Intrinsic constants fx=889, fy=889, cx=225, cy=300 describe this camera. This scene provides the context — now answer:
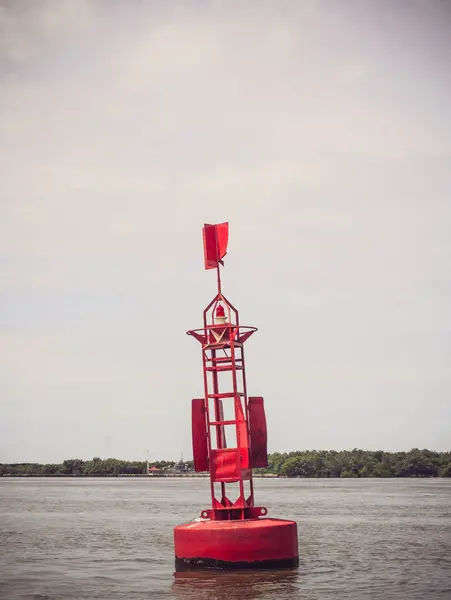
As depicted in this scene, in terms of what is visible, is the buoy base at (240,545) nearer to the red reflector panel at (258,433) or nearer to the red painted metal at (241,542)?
the red painted metal at (241,542)

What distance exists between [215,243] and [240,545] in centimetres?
864

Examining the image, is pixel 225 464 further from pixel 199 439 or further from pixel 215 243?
pixel 215 243

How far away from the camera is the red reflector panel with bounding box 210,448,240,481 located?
24484 mm

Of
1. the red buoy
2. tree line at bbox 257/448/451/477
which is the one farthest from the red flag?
tree line at bbox 257/448/451/477

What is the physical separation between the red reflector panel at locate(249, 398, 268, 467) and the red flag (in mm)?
4160

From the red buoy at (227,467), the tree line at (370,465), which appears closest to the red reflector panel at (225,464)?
the red buoy at (227,467)

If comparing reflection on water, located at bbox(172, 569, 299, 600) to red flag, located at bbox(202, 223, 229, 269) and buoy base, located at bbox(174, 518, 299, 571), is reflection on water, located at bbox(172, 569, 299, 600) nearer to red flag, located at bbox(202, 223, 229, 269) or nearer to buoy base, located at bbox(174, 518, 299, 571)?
buoy base, located at bbox(174, 518, 299, 571)

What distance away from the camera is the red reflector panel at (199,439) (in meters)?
25.3

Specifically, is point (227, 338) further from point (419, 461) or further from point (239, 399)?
point (419, 461)

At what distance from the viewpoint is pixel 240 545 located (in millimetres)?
22500

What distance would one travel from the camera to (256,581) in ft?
73.0

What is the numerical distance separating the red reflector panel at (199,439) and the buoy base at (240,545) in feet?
7.49

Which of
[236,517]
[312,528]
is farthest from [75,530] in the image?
[236,517]

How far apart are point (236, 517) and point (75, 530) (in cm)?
2086
